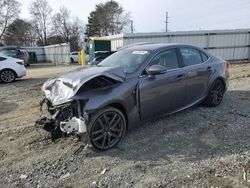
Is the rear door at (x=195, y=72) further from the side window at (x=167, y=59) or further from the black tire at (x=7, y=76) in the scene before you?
the black tire at (x=7, y=76)

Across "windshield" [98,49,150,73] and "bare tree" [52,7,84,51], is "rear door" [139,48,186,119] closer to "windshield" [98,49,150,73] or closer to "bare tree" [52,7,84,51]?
"windshield" [98,49,150,73]

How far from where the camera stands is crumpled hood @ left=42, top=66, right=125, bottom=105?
4.41 metres

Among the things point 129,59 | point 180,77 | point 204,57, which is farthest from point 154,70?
point 204,57

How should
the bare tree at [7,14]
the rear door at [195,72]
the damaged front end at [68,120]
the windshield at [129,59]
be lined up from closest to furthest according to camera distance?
the damaged front end at [68,120] < the windshield at [129,59] < the rear door at [195,72] < the bare tree at [7,14]

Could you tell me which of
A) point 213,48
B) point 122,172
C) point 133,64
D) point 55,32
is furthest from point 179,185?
point 55,32

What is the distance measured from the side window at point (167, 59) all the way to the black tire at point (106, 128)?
4.17ft

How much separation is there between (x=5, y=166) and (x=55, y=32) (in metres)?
64.7

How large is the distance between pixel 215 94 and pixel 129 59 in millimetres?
2436

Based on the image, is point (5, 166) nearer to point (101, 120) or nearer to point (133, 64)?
point (101, 120)

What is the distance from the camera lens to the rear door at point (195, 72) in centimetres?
591

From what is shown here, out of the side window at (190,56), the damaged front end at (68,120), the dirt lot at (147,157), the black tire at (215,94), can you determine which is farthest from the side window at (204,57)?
the damaged front end at (68,120)

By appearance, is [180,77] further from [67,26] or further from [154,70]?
[67,26]

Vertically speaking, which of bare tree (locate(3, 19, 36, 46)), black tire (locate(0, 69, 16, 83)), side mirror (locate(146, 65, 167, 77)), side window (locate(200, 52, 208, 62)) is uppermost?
bare tree (locate(3, 19, 36, 46))

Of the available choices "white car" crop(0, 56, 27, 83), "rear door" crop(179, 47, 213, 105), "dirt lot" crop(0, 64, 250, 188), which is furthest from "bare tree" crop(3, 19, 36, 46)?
"rear door" crop(179, 47, 213, 105)
